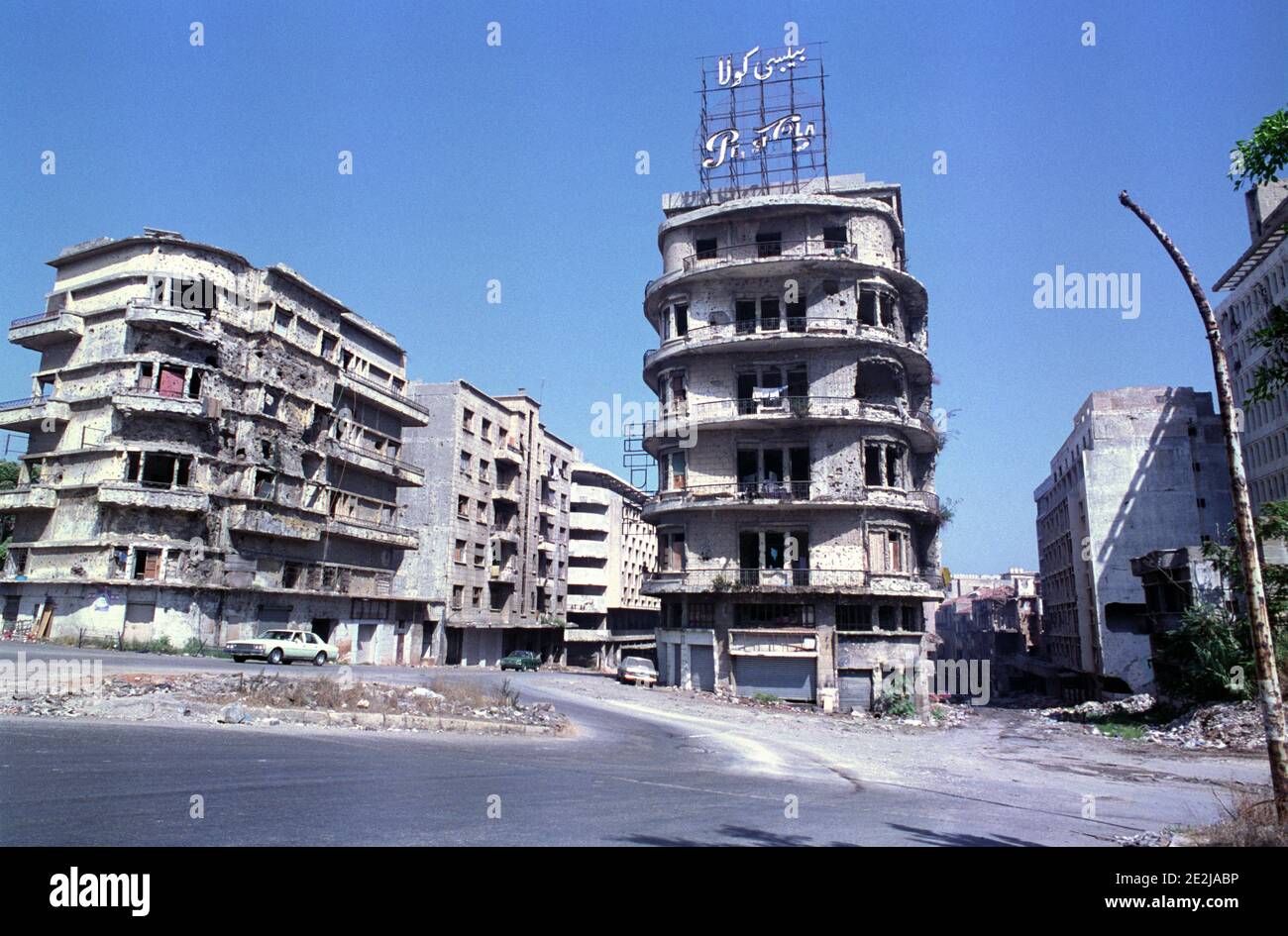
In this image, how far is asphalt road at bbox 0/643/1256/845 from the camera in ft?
28.6

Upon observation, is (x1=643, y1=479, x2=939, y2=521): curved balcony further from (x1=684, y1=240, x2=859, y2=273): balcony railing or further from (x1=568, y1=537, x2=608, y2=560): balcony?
(x1=568, y1=537, x2=608, y2=560): balcony

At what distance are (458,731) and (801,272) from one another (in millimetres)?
29853

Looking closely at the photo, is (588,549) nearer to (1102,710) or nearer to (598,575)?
Result: (598,575)

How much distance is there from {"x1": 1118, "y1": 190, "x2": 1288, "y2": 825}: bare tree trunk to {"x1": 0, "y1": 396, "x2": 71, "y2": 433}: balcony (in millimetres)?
52392

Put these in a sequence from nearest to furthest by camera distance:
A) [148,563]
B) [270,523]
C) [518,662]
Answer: [148,563] → [270,523] → [518,662]

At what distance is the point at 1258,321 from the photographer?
50.4 m

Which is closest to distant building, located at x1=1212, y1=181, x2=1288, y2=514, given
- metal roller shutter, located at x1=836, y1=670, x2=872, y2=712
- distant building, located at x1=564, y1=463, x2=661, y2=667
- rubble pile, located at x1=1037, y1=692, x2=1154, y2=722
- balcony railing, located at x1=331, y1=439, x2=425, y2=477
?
rubble pile, located at x1=1037, y1=692, x2=1154, y2=722

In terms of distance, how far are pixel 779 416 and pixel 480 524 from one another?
34.1 m

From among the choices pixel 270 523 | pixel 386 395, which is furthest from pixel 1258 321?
pixel 270 523

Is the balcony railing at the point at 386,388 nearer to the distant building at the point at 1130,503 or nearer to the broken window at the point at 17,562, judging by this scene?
the broken window at the point at 17,562

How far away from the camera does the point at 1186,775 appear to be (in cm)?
2067

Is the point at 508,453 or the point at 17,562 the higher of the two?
the point at 508,453
